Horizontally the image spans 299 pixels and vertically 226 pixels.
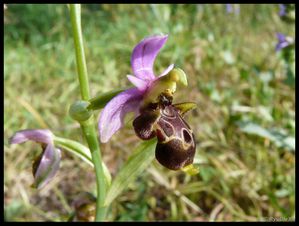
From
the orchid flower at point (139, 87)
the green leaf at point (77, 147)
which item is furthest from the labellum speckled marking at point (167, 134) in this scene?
the green leaf at point (77, 147)

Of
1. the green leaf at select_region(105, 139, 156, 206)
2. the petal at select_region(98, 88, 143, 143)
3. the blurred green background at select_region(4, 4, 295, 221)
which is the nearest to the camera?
the petal at select_region(98, 88, 143, 143)

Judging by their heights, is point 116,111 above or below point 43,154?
above

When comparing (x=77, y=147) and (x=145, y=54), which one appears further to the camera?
(x=77, y=147)

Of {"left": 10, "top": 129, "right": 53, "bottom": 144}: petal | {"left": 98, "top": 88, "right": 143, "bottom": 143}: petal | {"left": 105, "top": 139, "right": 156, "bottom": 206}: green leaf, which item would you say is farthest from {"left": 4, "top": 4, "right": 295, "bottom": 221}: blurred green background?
{"left": 98, "top": 88, "right": 143, "bottom": 143}: petal

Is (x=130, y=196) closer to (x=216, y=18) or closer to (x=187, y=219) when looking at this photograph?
(x=187, y=219)

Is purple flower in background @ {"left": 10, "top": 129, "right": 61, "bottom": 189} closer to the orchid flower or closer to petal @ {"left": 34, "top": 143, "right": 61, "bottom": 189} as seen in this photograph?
petal @ {"left": 34, "top": 143, "right": 61, "bottom": 189}

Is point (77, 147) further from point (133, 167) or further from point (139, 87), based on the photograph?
point (139, 87)

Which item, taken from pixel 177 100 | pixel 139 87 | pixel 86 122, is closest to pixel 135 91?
pixel 139 87
